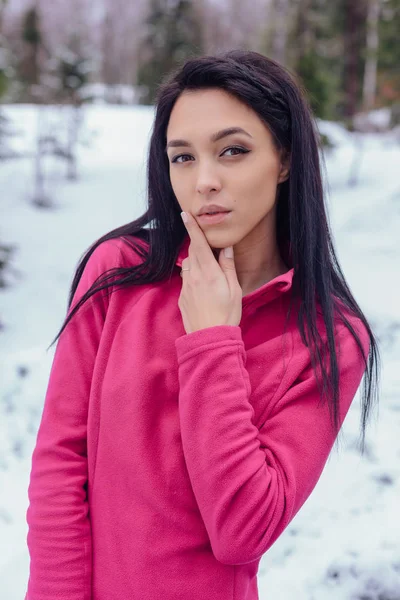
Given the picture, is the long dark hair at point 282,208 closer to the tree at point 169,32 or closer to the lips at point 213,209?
the lips at point 213,209

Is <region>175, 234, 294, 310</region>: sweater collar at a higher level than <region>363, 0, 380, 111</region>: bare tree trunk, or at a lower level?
lower

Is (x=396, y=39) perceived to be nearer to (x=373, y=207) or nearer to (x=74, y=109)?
(x=373, y=207)

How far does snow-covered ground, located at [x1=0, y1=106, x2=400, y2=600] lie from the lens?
93.4 inches

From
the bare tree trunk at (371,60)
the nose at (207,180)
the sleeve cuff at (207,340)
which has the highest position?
the bare tree trunk at (371,60)

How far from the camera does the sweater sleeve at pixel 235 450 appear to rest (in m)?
1.09

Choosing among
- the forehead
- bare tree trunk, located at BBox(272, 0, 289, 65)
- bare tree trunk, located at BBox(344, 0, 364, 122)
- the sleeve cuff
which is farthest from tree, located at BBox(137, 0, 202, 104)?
the sleeve cuff

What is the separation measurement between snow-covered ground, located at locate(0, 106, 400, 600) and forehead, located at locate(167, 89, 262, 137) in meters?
0.58

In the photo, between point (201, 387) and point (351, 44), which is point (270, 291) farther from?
point (351, 44)

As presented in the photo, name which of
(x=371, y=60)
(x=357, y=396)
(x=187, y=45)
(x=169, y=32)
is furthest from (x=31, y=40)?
(x=357, y=396)

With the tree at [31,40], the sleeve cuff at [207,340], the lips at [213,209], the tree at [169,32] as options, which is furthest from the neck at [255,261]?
the tree at [31,40]

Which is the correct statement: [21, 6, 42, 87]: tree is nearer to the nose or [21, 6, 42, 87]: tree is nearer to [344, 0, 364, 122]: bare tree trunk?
[344, 0, 364, 122]: bare tree trunk

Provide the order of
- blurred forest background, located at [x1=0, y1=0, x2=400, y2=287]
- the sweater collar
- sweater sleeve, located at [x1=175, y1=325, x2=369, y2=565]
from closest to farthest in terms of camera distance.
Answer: sweater sleeve, located at [x1=175, y1=325, x2=369, y2=565] < the sweater collar < blurred forest background, located at [x1=0, y1=0, x2=400, y2=287]

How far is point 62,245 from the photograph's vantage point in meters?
10.1

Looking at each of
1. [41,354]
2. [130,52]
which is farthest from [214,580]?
[130,52]
